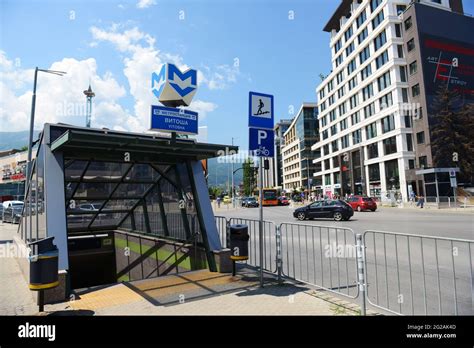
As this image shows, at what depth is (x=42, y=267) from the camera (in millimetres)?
5199

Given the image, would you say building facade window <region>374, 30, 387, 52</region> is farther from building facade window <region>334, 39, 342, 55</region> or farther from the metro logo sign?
the metro logo sign

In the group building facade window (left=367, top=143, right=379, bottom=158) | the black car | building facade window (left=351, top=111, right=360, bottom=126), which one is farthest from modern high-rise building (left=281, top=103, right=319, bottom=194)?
the black car

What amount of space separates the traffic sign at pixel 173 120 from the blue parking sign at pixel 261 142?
5.84 ft

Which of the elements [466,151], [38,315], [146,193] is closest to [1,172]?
[146,193]

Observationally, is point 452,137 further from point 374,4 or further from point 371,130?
point 374,4

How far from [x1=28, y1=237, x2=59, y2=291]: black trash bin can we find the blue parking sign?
3.97 m

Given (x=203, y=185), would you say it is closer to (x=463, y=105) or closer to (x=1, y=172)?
(x=463, y=105)

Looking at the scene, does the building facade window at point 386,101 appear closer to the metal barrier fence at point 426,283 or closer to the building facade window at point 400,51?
the building facade window at point 400,51

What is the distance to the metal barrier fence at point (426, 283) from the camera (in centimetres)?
467

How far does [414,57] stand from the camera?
43.8 m

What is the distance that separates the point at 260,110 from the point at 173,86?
243 cm

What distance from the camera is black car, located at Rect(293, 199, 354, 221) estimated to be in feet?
73.4

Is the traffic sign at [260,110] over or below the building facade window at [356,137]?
below

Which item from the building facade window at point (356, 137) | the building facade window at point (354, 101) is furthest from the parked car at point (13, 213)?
the building facade window at point (354, 101)
